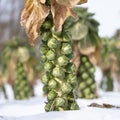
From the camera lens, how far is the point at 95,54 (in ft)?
23.9

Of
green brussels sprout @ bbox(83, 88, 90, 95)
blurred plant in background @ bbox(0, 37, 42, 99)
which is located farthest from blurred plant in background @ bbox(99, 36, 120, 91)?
green brussels sprout @ bbox(83, 88, 90, 95)

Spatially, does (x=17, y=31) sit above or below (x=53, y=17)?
above

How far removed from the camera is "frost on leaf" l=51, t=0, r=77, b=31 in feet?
13.2

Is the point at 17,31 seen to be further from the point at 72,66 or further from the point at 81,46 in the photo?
the point at 72,66

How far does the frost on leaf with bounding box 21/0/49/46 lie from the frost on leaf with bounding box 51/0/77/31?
7cm

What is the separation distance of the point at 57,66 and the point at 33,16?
46 cm

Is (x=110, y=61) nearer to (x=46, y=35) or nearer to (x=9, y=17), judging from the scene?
(x=46, y=35)

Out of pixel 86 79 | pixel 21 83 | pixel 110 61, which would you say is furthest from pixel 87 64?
pixel 110 61

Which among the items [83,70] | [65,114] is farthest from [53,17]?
[83,70]

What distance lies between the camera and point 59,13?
13.3ft

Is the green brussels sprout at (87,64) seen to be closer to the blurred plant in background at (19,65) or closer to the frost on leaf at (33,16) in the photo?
the blurred plant in background at (19,65)

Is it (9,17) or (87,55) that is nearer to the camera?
(87,55)

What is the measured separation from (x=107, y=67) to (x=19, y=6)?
12.8 meters

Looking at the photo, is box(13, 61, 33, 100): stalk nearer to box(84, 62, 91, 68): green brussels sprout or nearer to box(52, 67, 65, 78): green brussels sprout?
box(84, 62, 91, 68): green brussels sprout
